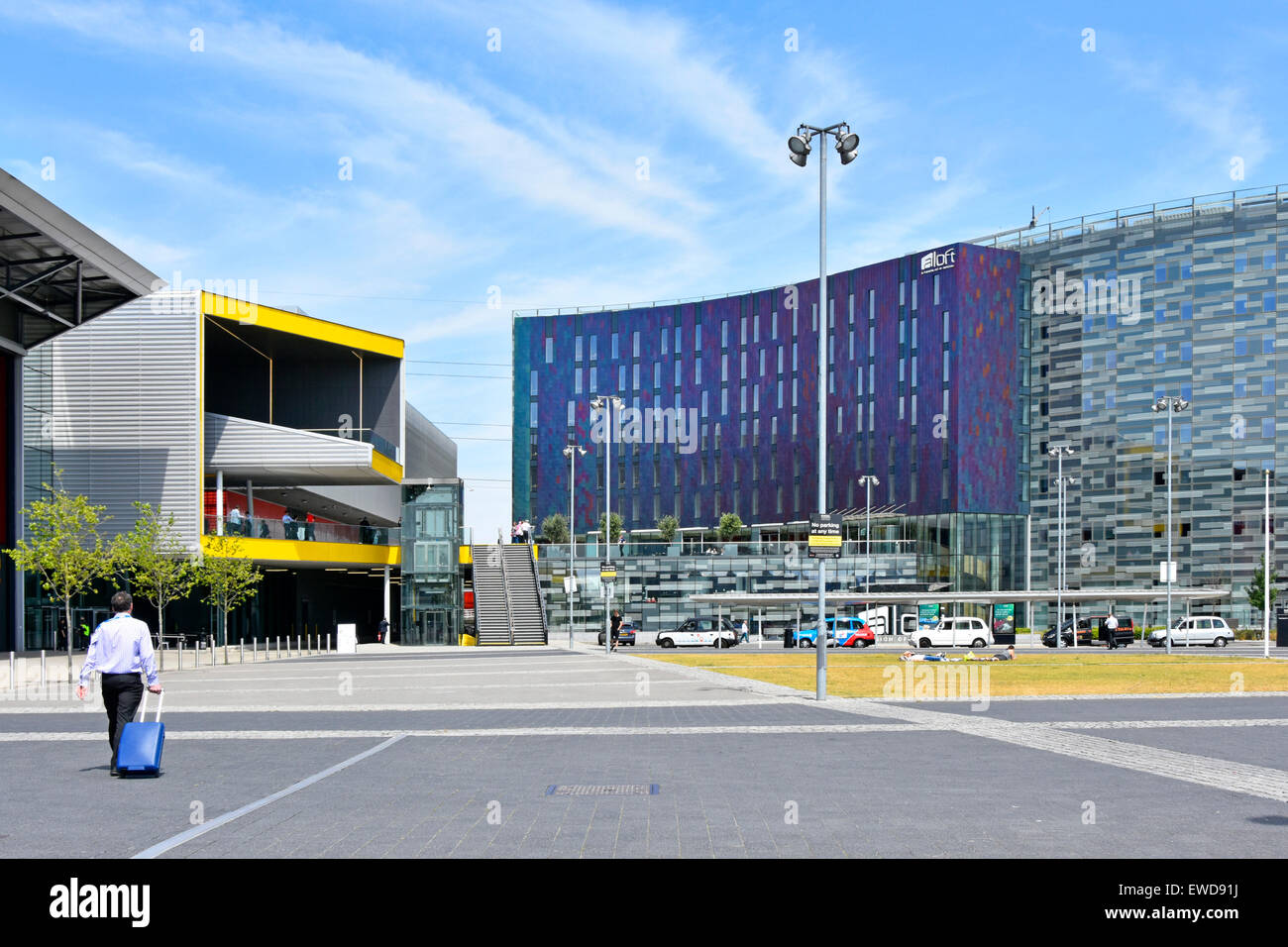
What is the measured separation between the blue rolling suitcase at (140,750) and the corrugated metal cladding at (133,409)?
148 ft

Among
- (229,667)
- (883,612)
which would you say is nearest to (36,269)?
(229,667)

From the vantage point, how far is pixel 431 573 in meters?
61.2

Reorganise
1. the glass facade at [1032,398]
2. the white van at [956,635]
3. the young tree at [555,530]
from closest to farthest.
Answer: the white van at [956,635] → the glass facade at [1032,398] → the young tree at [555,530]

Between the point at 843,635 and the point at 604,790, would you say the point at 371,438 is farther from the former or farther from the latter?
the point at 604,790

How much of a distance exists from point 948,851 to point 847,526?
311 feet

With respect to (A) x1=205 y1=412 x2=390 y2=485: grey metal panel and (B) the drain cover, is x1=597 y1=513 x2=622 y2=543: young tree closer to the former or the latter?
(A) x1=205 y1=412 x2=390 y2=485: grey metal panel

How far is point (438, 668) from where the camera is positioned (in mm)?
36938

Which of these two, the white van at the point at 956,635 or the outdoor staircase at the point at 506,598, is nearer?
the outdoor staircase at the point at 506,598

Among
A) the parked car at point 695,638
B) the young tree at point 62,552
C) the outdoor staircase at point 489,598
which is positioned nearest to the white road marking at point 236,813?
the young tree at point 62,552

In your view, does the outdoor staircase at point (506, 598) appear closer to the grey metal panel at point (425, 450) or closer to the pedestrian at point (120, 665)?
the grey metal panel at point (425, 450)

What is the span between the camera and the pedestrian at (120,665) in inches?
485

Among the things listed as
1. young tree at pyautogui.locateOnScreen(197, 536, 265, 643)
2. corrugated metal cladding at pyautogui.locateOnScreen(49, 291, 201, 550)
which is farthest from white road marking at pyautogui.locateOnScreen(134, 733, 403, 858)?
corrugated metal cladding at pyautogui.locateOnScreen(49, 291, 201, 550)

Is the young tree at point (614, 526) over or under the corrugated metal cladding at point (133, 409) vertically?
under

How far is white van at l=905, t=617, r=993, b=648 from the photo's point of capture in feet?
213
